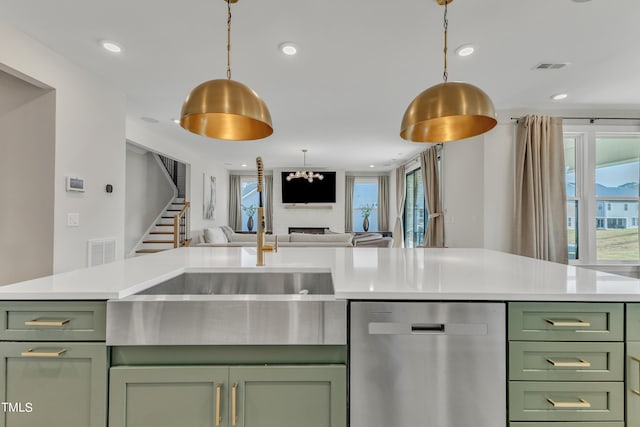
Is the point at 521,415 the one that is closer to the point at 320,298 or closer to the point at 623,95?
the point at 320,298

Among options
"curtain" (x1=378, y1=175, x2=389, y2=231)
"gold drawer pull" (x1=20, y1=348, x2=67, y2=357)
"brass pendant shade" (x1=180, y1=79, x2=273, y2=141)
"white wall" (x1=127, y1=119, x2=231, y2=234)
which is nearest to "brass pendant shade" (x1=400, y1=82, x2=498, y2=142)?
"brass pendant shade" (x1=180, y1=79, x2=273, y2=141)

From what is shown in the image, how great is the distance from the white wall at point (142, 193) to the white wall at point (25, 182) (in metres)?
3.88

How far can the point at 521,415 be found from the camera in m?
1.06

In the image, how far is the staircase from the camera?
6.24 meters

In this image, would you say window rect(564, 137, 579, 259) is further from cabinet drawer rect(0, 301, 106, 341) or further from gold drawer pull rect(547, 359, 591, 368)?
cabinet drawer rect(0, 301, 106, 341)

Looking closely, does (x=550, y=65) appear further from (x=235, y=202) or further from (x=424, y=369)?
(x=235, y=202)

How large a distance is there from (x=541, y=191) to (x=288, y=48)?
3569mm

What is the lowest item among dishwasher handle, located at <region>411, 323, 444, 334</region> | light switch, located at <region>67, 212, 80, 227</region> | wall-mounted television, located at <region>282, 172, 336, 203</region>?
dishwasher handle, located at <region>411, 323, 444, 334</region>

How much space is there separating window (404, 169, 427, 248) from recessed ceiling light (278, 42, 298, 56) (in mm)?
4754

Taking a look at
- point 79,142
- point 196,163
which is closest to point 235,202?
point 196,163

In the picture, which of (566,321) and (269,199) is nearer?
(566,321)

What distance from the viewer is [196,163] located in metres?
6.76

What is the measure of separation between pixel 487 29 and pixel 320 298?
2410mm

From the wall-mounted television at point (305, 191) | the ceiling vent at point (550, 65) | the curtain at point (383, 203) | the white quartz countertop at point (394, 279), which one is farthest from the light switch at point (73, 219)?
the curtain at point (383, 203)
